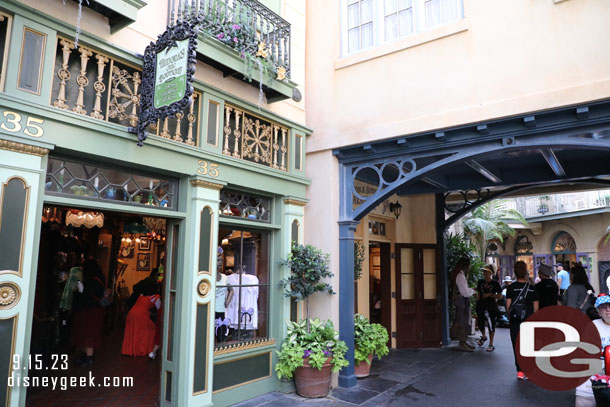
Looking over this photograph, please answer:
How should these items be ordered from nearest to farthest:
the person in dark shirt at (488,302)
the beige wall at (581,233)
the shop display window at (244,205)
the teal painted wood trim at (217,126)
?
the teal painted wood trim at (217,126), the shop display window at (244,205), the person in dark shirt at (488,302), the beige wall at (581,233)

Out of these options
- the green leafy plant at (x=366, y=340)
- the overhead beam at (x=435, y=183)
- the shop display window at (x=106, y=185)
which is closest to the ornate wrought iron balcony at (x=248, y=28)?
the shop display window at (x=106, y=185)

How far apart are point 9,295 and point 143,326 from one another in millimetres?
4018

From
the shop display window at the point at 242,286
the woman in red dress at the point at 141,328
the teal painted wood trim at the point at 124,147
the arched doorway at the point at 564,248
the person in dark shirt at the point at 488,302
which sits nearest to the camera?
the teal painted wood trim at the point at 124,147

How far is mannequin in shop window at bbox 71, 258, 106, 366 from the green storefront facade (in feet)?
7.51

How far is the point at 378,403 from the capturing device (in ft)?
18.7

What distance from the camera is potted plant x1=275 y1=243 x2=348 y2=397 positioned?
5.75 metres

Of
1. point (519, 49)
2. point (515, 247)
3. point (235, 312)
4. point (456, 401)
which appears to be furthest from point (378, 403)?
point (515, 247)

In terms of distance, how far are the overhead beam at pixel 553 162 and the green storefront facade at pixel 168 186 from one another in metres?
3.67

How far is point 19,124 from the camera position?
3.55 meters

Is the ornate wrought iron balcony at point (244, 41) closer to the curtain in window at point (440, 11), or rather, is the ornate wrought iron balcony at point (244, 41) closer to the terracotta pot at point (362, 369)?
the curtain in window at point (440, 11)

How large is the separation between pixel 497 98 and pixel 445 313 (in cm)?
561

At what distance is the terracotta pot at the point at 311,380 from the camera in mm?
5746

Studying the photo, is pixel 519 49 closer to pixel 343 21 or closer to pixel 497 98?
pixel 497 98

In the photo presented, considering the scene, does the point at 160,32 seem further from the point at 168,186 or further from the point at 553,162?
the point at 553,162
